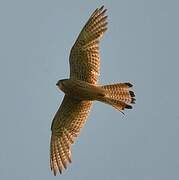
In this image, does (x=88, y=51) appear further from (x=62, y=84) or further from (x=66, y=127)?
(x=66, y=127)

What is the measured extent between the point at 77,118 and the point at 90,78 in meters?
1.12

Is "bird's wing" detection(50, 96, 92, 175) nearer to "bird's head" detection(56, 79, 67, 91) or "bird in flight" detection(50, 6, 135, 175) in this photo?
"bird in flight" detection(50, 6, 135, 175)

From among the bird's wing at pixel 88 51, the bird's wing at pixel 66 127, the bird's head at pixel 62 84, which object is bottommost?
the bird's wing at pixel 66 127

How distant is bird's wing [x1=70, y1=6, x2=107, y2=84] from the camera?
1328 centimetres

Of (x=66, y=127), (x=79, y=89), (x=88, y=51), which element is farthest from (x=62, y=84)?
(x=66, y=127)

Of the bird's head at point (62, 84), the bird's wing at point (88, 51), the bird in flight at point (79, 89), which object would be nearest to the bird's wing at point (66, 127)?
the bird in flight at point (79, 89)

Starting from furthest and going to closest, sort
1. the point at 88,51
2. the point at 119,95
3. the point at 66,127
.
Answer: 1. the point at 66,127
2. the point at 88,51
3. the point at 119,95

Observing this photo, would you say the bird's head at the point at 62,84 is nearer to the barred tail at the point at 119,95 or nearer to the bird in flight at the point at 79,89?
the bird in flight at the point at 79,89

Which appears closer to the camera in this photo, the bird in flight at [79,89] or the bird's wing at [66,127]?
the bird in flight at [79,89]

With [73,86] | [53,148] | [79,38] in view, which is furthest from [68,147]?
[79,38]

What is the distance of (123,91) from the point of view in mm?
12578

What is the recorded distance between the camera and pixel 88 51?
1334 cm

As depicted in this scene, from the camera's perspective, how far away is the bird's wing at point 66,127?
1343 cm

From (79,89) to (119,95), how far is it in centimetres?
95
